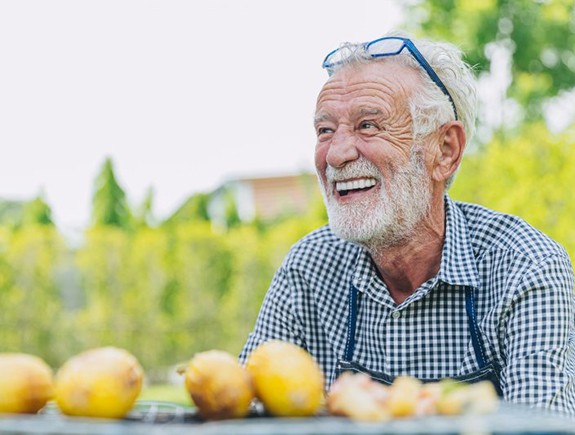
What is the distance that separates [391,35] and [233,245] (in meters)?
11.6

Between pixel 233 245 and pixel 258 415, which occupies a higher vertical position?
pixel 258 415

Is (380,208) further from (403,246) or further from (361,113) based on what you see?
(361,113)

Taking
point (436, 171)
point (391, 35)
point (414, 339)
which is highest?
point (391, 35)

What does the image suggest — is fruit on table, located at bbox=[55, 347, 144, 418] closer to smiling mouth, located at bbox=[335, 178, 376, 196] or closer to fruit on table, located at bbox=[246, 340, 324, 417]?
fruit on table, located at bbox=[246, 340, 324, 417]

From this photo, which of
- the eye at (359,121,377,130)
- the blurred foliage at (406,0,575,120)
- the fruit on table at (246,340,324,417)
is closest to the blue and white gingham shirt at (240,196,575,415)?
the eye at (359,121,377,130)

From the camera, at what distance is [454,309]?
2.43 m

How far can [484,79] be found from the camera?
17.5m

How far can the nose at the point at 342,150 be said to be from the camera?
2443mm

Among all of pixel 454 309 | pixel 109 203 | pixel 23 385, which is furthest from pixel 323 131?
pixel 109 203

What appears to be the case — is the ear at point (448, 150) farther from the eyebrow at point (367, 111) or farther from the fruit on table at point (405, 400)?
the fruit on table at point (405, 400)

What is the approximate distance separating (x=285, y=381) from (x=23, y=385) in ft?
1.29

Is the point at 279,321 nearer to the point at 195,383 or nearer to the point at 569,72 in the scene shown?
the point at 195,383

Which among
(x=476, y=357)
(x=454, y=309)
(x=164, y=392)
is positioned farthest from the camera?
(x=164, y=392)

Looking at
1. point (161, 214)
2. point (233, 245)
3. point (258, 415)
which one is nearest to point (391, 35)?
point (258, 415)
